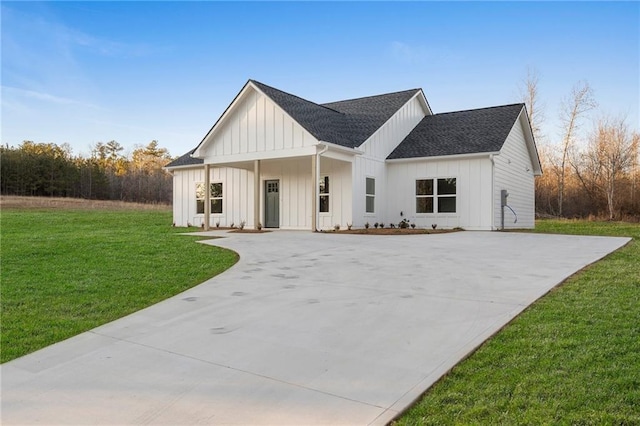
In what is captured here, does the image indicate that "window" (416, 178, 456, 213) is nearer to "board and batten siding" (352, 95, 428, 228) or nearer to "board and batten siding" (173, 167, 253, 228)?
"board and batten siding" (352, 95, 428, 228)

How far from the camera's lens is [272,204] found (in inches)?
720

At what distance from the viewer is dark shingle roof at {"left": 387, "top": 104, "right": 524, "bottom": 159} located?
16203 millimetres

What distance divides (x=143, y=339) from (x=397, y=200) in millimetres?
14255

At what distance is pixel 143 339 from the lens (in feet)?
13.8

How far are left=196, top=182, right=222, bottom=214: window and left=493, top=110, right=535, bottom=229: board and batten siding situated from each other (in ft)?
37.9

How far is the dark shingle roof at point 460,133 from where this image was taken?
16203mm

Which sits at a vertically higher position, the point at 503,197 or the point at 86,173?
the point at 86,173

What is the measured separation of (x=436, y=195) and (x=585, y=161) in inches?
858

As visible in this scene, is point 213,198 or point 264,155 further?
point 213,198

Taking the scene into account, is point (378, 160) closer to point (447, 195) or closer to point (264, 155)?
point (447, 195)

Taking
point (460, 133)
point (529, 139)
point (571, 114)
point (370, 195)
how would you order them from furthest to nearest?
point (571, 114), point (529, 139), point (460, 133), point (370, 195)

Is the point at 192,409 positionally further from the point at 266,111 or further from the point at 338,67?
the point at 338,67

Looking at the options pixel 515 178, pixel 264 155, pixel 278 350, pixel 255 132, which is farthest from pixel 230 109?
pixel 278 350

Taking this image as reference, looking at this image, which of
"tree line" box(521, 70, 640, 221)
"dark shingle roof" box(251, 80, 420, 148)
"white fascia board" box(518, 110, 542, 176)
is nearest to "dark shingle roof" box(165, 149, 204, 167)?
"dark shingle roof" box(251, 80, 420, 148)
